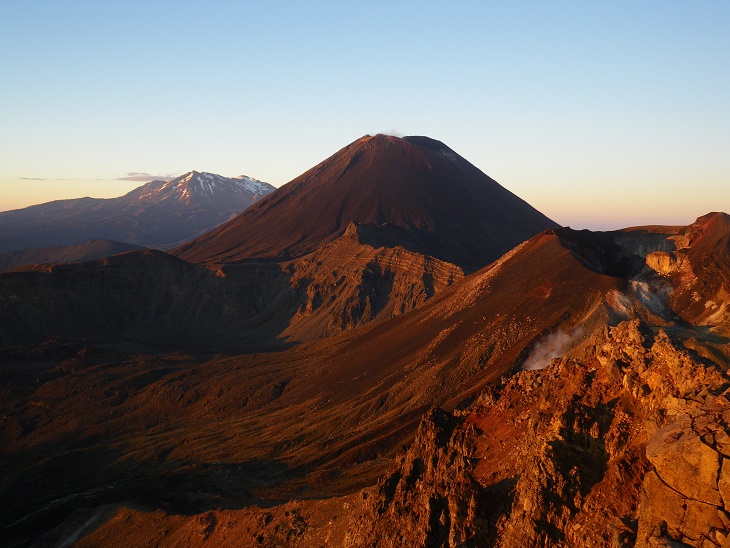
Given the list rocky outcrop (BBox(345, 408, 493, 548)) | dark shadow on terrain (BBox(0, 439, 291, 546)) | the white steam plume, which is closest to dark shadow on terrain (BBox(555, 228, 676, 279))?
the white steam plume

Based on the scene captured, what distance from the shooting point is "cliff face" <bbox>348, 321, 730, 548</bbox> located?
11.2 meters

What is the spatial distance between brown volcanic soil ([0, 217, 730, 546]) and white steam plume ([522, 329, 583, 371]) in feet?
1.44

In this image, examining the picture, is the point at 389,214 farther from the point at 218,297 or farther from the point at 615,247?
the point at 615,247

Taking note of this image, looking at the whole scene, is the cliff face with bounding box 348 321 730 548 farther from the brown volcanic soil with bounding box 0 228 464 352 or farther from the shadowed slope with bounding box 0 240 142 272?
the shadowed slope with bounding box 0 240 142 272

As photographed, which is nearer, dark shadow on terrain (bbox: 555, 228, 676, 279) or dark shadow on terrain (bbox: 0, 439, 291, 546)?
dark shadow on terrain (bbox: 0, 439, 291, 546)

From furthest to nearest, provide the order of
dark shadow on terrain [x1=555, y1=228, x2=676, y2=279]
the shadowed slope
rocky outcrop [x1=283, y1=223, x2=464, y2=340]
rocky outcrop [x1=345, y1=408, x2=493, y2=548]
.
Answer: the shadowed slope → rocky outcrop [x1=283, y1=223, x2=464, y2=340] → dark shadow on terrain [x1=555, y1=228, x2=676, y2=279] → rocky outcrop [x1=345, y1=408, x2=493, y2=548]

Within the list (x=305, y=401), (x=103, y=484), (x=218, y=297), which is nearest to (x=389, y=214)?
(x=218, y=297)

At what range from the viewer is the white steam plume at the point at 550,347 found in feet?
163

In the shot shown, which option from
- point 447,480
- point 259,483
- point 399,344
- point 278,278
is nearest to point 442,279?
point 399,344

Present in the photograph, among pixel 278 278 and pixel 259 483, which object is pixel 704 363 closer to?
pixel 259 483

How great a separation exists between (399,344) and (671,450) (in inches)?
2129

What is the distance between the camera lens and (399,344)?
214ft

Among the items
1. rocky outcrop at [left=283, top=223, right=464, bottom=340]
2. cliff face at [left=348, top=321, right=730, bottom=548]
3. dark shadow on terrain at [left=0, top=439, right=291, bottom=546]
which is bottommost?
dark shadow on terrain at [left=0, top=439, right=291, bottom=546]

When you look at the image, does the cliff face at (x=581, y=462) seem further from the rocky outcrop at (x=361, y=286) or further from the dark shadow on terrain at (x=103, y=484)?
the rocky outcrop at (x=361, y=286)
